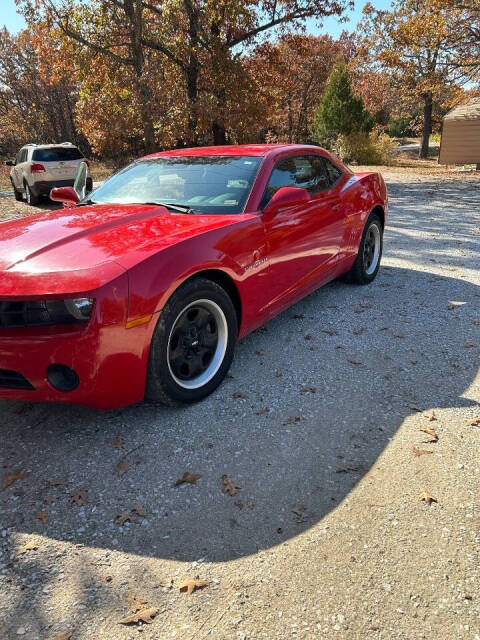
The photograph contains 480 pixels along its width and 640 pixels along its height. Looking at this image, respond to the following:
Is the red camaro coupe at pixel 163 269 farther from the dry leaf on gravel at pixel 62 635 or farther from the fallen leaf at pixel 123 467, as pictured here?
the dry leaf on gravel at pixel 62 635

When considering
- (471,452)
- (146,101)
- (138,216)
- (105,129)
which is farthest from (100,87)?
(471,452)

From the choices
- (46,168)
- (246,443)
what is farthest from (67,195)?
(46,168)

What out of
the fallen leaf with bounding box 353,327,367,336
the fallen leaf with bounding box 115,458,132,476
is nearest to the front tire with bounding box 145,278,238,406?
the fallen leaf with bounding box 115,458,132,476

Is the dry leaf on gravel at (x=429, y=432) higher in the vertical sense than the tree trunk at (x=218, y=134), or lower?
lower

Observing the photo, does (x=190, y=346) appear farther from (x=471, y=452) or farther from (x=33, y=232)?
(x=471, y=452)

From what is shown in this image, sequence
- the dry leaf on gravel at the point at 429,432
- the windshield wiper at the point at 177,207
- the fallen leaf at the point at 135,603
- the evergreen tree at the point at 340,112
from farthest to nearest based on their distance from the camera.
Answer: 1. the evergreen tree at the point at 340,112
2. the windshield wiper at the point at 177,207
3. the dry leaf on gravel at the point at 429,432
4. the fallen leaf at the point at 135,603

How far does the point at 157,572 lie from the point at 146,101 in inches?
584

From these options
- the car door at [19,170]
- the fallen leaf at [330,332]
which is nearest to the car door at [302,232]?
the fallen leaf at [330,332]

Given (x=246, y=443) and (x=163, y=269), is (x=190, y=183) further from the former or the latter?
(x=246, y=443)

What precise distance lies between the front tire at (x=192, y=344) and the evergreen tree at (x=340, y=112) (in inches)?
901

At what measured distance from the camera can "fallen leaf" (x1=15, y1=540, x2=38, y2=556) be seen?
6.71ft

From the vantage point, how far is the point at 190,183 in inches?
150

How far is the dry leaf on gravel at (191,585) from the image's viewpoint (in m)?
1.87

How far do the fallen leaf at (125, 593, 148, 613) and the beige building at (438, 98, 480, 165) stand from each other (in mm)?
24966
